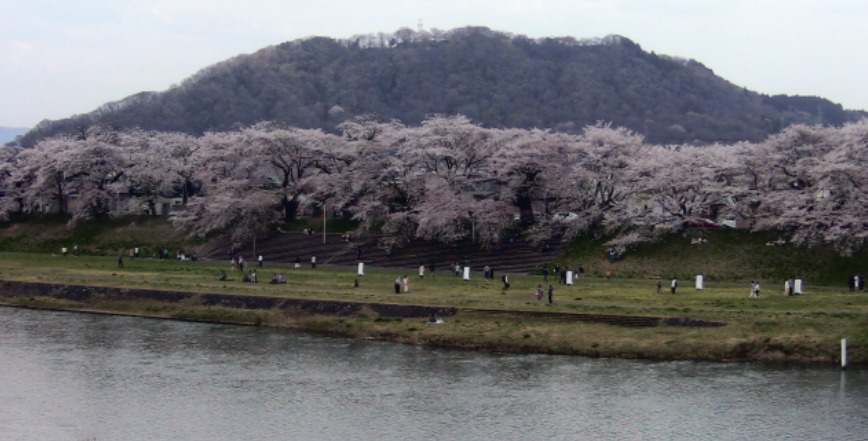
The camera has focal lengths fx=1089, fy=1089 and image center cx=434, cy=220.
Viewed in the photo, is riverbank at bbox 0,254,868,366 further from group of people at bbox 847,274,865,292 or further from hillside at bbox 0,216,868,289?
hillside at bbox 0,216,868,289

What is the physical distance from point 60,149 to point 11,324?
1412 inches

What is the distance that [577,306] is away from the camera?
1817 inches

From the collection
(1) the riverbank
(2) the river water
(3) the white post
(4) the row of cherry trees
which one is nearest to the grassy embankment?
(1) the riverbank

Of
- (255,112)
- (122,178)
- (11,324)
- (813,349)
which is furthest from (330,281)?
(255,112)

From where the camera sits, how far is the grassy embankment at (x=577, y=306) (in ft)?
133

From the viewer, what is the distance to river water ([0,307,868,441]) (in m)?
30.2

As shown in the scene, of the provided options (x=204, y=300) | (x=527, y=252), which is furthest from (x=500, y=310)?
(x=527, y=252)

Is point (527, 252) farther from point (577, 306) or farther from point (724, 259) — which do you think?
point (577, 306)

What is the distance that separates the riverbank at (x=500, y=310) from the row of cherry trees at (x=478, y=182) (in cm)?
727

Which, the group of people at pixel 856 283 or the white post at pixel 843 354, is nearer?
the white post at pixel 843 354

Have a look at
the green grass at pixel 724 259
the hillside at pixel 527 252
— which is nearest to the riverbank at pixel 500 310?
the green grass at pixel 724 259

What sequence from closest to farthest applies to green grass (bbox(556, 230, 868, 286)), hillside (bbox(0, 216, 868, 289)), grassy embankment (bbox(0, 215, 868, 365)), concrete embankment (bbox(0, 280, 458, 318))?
1. grassy embankment (bbox(0, 215, 868, 365))
2. concrete embankment (bbox(0, 280, 458, 318))
3. green grass (bbox(556, 230, 868, 286))
4. hillside (bbox(0, 216, 868, 289))

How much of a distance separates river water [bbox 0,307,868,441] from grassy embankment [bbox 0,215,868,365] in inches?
52.4

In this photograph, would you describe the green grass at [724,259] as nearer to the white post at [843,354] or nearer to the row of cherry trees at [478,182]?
the row of cherry trees at [478,182]
